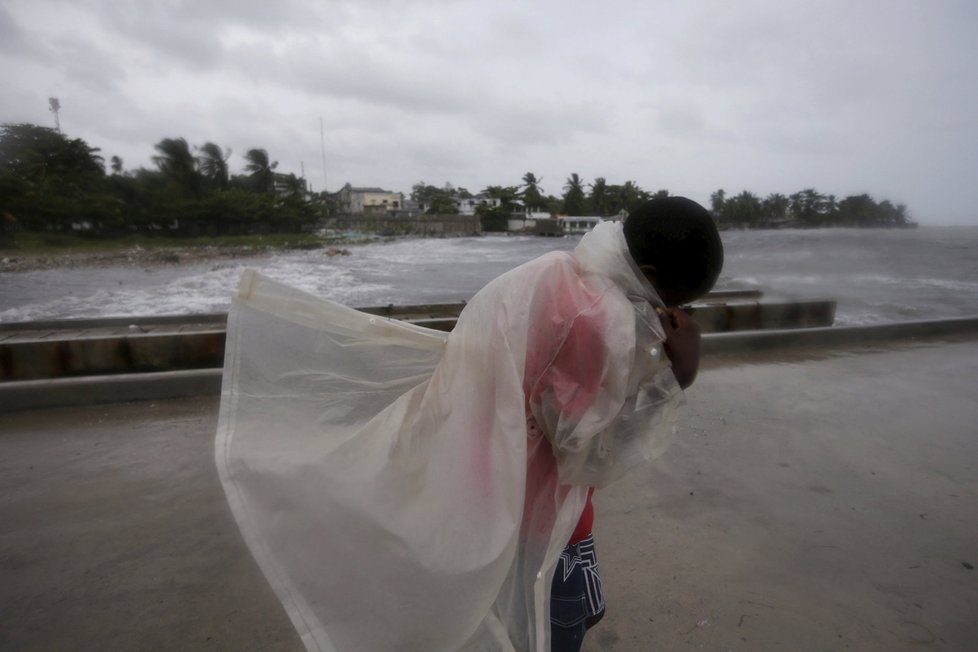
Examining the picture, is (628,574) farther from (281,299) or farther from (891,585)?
(281,299)

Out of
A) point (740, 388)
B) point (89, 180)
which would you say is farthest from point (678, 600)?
point (89, 180)

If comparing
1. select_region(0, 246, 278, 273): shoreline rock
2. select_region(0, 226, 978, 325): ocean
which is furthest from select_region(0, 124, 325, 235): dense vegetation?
select_region(0, 226, 978, 325): ocean

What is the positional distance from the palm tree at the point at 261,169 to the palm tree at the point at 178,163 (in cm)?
2011

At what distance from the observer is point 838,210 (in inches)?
1453

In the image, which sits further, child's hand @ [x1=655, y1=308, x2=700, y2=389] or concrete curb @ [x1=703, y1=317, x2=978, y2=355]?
concrete curb @ [x1=703, y1=317, x2=978, y2=355]

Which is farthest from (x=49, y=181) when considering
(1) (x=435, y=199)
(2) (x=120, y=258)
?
(1) (x=435, y=199)

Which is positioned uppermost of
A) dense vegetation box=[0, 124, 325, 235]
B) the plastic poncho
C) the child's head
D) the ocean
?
dense vegetation box=[0, 124, 325, 235]

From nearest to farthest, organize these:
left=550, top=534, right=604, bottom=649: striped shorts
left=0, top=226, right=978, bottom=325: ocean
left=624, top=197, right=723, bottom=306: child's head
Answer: left=624, top=197, right=723, bottom=306: child's head, left=550, top=534, right=604, bottom=649: striped shorts, left=0, top=226, right=978, bottom=325: ocean

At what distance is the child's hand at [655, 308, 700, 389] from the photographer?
1097 mm

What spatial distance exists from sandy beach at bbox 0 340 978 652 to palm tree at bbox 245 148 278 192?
5786 centimetres

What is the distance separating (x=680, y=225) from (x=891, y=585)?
205 cm

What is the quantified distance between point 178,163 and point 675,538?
1511 inches

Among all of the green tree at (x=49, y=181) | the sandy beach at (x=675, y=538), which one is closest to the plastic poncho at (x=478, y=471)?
the sandy beach at (x=675, y=538)

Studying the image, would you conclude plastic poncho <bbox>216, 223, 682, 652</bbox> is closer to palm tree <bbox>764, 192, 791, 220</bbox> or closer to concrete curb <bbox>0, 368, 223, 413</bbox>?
concrete curb <bbox>0, 368, 223, 413</bbox>
